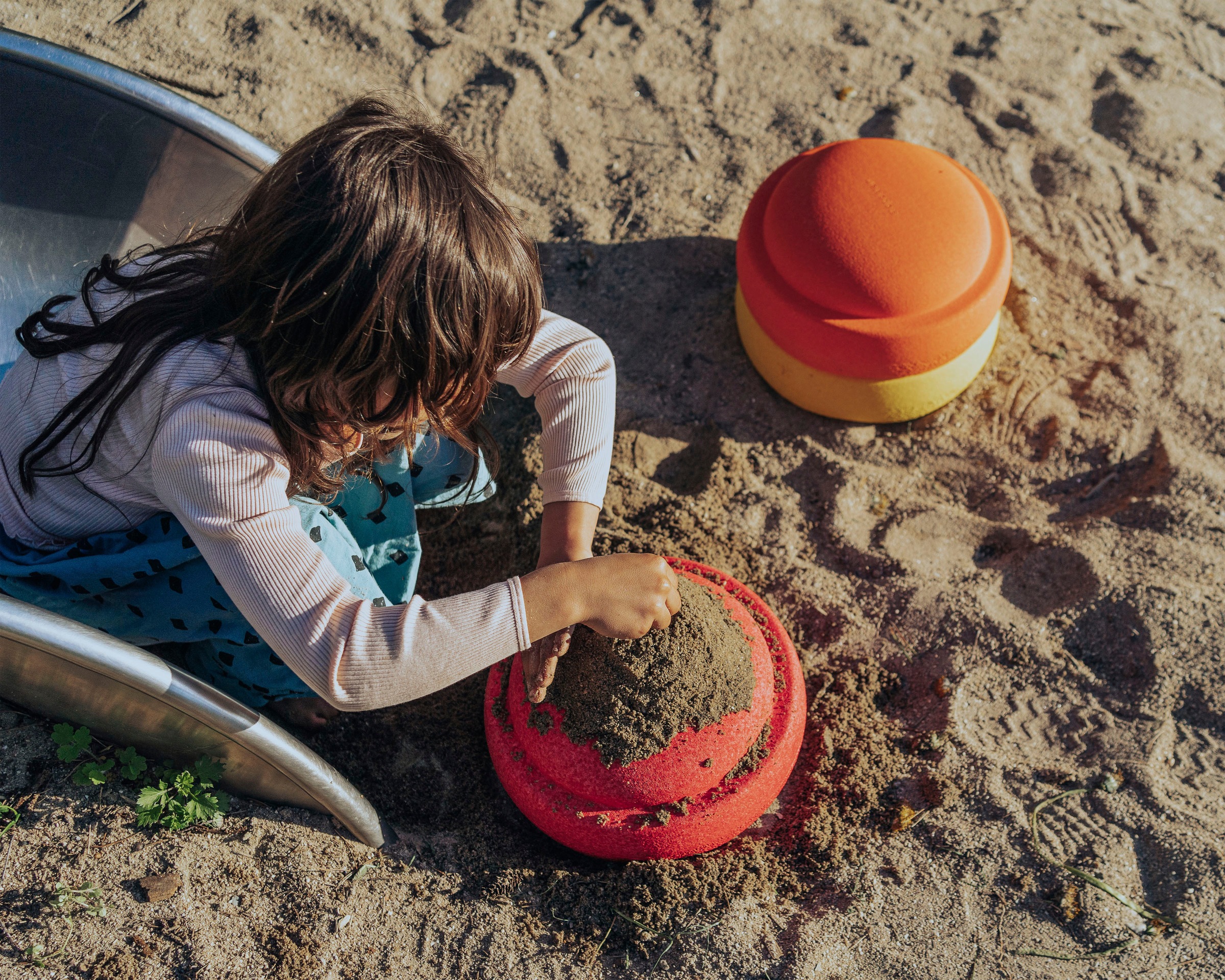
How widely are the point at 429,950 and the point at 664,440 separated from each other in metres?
1.33

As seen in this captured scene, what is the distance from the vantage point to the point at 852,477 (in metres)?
2.38

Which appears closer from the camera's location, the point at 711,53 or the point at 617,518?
the point at 617,518

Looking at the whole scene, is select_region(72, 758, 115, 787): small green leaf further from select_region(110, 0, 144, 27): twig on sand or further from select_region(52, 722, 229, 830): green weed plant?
select_region(110, 0, 144, 27): twig on sand

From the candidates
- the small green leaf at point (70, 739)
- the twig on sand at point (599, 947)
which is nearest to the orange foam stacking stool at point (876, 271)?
the twig on sand at point (599, 947)

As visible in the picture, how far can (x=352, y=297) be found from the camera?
124 cm

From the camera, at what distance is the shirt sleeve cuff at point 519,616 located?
58.6 inches

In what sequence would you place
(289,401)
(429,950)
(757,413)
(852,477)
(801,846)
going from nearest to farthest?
(289,401) → (429,950) → (801,846) → (852,477) → (757,413)

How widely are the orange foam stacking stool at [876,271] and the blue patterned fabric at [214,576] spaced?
34.0 inches

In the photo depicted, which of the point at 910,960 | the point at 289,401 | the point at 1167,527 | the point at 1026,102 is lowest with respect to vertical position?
the point at 910,960

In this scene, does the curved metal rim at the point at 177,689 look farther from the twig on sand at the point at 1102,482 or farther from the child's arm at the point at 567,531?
the twig on sand at the point at 1102,482

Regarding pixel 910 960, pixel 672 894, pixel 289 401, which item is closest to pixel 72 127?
pixel 289 401

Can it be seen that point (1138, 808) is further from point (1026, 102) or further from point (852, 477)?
point (1026, 102)

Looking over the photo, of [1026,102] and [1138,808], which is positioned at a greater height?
[1026,102]

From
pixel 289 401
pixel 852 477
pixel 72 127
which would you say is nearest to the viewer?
pixel 289 401
